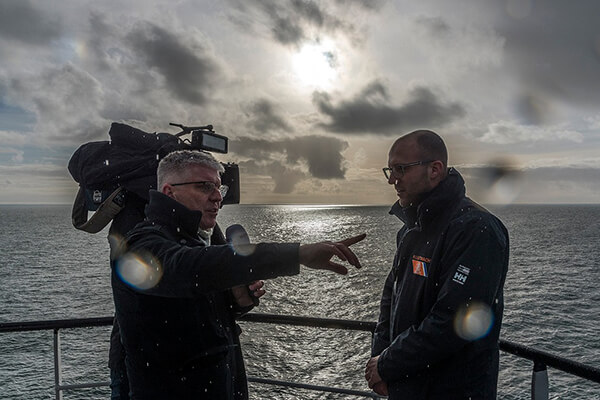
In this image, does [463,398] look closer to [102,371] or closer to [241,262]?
[241,262]

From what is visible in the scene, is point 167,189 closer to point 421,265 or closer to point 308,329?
point 421,265

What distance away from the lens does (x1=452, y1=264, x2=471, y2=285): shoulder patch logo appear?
97.8 inches

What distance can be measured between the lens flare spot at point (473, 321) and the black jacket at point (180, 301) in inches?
52.9

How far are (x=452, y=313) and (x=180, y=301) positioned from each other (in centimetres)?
161

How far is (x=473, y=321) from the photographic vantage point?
97.9 inches

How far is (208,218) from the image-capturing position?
7.57ft

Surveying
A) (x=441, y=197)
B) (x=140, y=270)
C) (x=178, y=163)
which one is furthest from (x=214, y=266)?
(x=441, y=197)

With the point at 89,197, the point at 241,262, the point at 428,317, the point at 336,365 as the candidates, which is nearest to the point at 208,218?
the point at 241,262

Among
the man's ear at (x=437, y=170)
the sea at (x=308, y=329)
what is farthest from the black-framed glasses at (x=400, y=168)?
the sea at (x=308, y=329)

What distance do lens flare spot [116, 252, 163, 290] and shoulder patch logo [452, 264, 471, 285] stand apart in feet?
5.81

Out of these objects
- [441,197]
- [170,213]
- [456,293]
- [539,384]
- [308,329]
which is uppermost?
[441,197]

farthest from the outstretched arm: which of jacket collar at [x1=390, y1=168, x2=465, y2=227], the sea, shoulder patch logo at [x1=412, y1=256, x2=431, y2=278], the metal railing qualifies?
the sea

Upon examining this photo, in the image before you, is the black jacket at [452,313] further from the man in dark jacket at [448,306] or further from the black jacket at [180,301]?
the black jacket at [180,301]

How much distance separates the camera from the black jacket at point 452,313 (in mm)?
2477
